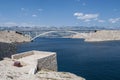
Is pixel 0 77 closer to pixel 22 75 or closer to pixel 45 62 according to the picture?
pixel 22 75

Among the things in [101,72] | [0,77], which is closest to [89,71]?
[101,72]

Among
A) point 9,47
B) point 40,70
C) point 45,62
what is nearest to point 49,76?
point 40,70

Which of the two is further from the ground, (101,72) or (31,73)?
(31,73)

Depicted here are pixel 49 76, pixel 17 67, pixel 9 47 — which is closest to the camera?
pixel 49 76

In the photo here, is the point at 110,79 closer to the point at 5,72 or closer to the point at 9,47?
the point at 9,47

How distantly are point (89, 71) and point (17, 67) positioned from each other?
37193mm

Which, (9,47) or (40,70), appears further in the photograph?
(9,47)

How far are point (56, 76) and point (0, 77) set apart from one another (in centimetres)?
717

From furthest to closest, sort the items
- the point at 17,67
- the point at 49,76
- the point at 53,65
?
the point at 53,65, the point at 17,67, the point at 49,76

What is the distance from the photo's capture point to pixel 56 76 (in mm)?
28812

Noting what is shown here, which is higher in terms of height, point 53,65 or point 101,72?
point 53,65

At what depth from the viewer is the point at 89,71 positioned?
6450cm

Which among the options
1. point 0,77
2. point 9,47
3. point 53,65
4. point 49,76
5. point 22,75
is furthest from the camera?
point 9,47

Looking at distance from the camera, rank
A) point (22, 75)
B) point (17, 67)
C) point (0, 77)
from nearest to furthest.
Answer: point (0, 77)
point (22, 75)
point (17, 67)
